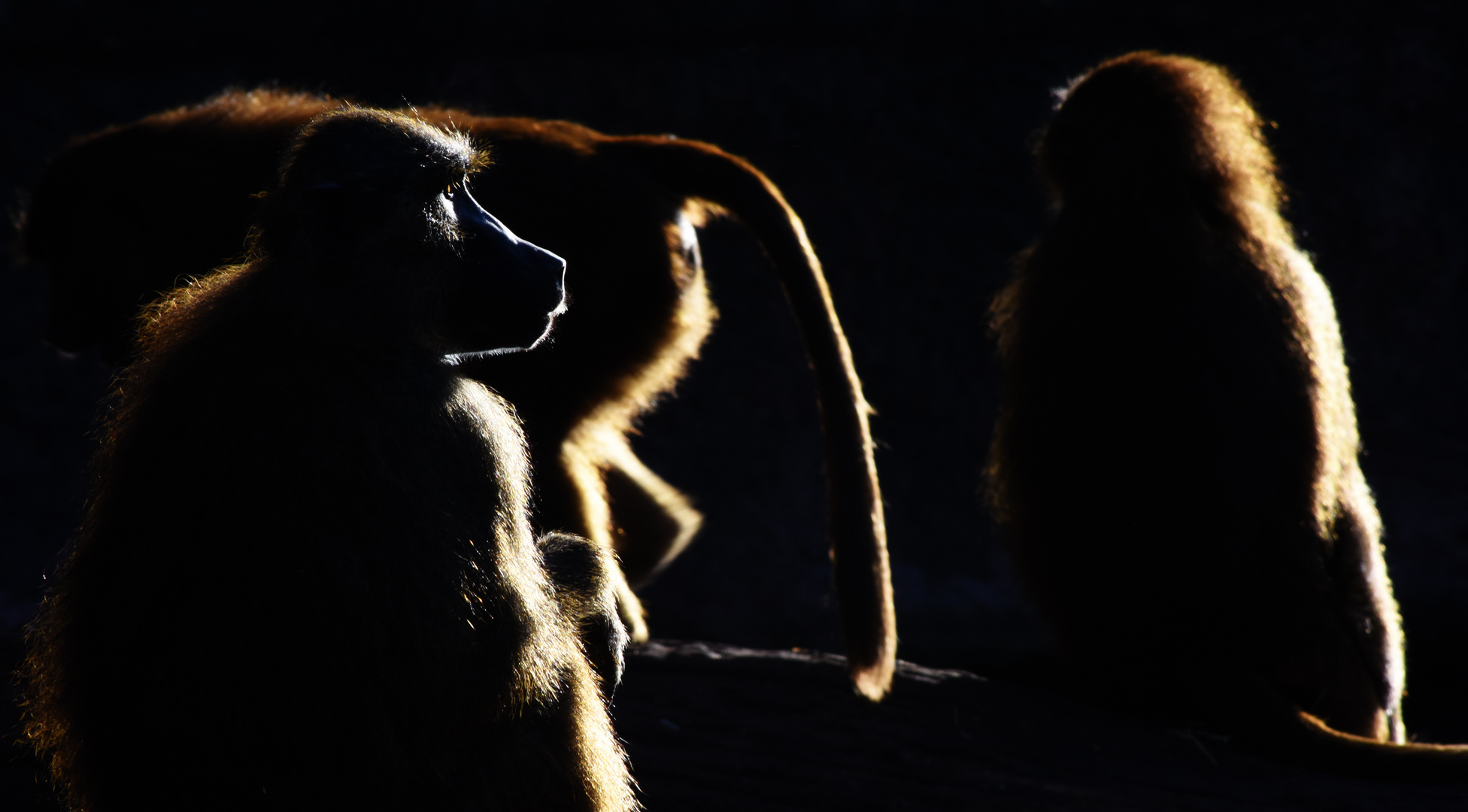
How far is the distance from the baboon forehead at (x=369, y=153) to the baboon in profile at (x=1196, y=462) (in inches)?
51.4

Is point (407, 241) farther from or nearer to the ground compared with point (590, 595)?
farther from the ground

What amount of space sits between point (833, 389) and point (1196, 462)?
689 millimetres

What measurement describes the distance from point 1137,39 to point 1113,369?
255cm

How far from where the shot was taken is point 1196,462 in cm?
194

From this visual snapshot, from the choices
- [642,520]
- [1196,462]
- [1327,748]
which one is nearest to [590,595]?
[642,520]

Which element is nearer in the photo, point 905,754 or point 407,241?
point 407,241

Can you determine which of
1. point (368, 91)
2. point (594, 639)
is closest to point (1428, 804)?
point (594, 639)

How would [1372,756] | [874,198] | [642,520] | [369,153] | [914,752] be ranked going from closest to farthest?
[369,153], [1372,756], [914,752], [642,520], [874,198]

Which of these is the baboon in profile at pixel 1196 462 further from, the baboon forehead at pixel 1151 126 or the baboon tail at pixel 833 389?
the baboon tail at pixel 833 389

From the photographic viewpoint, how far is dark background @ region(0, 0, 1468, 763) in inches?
157

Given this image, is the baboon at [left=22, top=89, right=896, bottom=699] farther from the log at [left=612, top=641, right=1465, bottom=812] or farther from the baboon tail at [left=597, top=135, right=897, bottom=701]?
the log at [left=612, top=641, right=1465, bottom=812]

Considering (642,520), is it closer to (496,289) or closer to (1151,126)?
(496,289)

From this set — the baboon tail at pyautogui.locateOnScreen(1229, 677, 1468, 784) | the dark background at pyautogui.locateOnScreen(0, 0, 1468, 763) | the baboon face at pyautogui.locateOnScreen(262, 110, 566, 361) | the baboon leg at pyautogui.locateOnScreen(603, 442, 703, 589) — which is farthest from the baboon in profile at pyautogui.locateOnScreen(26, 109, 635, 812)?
the dark background at pyautogui.locateOnScreen(0, 0, 1468, 763)

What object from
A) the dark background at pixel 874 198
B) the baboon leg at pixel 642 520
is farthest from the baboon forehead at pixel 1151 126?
the dark background at pixel 874 198
